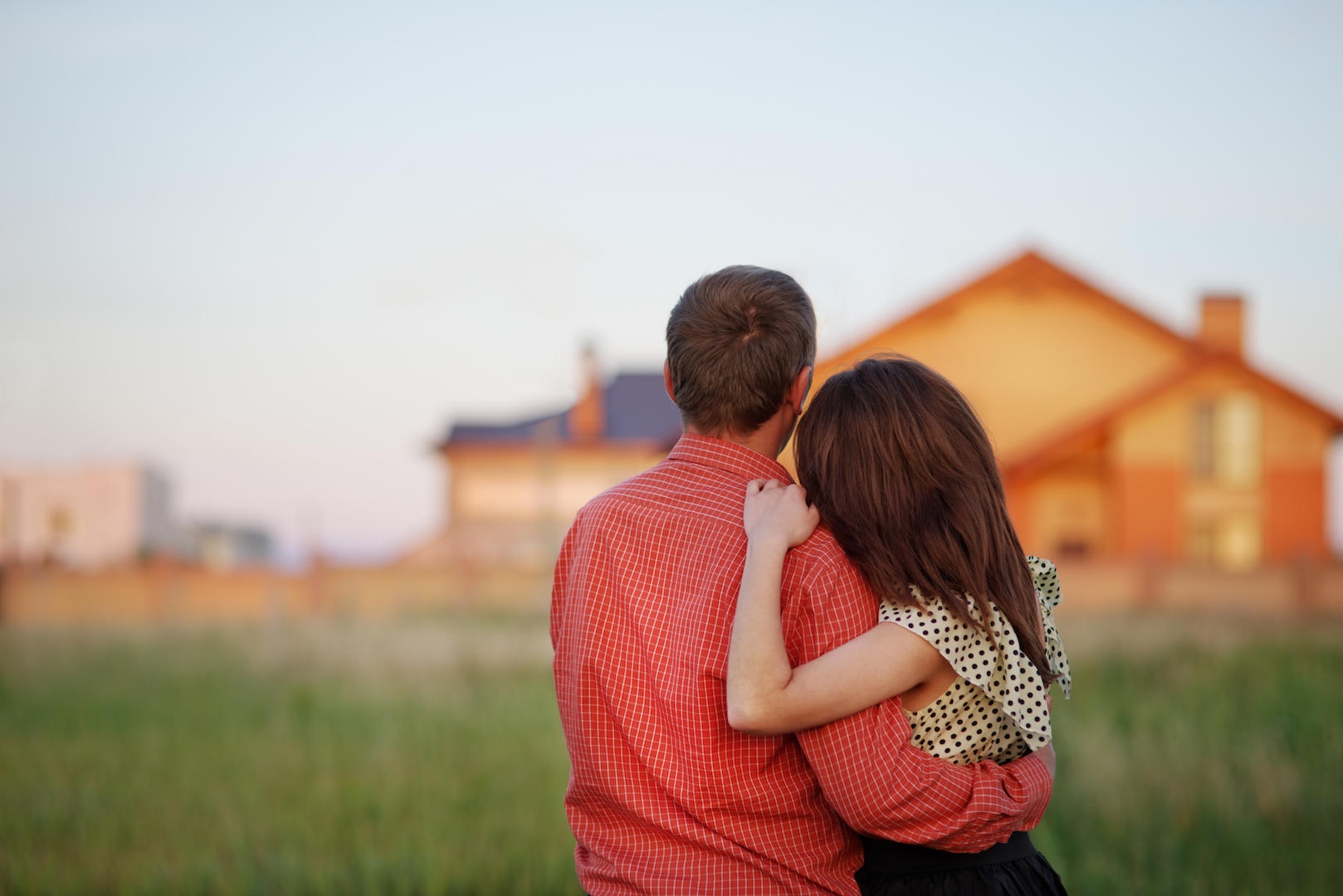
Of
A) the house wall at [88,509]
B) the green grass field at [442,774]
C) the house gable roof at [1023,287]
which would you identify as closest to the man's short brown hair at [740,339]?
the green grass field at [442,774]

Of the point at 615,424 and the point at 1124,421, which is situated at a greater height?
the point at 1124,421

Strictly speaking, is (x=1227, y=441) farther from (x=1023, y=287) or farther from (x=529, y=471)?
(x=529, y=471)

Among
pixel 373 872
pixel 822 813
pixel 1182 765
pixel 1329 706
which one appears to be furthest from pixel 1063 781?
pixel 822 813

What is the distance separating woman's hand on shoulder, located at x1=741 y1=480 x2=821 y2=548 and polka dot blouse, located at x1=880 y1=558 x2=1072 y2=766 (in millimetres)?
194

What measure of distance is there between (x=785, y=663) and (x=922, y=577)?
29 cm

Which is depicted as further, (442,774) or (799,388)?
(442,774)

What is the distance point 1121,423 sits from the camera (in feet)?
63.3

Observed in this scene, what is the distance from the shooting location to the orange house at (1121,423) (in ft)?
63.1

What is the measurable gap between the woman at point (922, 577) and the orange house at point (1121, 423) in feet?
55.2

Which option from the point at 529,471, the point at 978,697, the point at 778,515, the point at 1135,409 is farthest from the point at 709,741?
the point at 529,471

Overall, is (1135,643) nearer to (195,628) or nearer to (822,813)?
(822,813)

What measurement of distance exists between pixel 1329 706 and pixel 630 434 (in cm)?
2787

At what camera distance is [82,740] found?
850cm

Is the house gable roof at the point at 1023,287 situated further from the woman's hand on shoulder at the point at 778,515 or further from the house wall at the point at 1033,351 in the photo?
the woman's hand on shoulder at the point at 778,515
